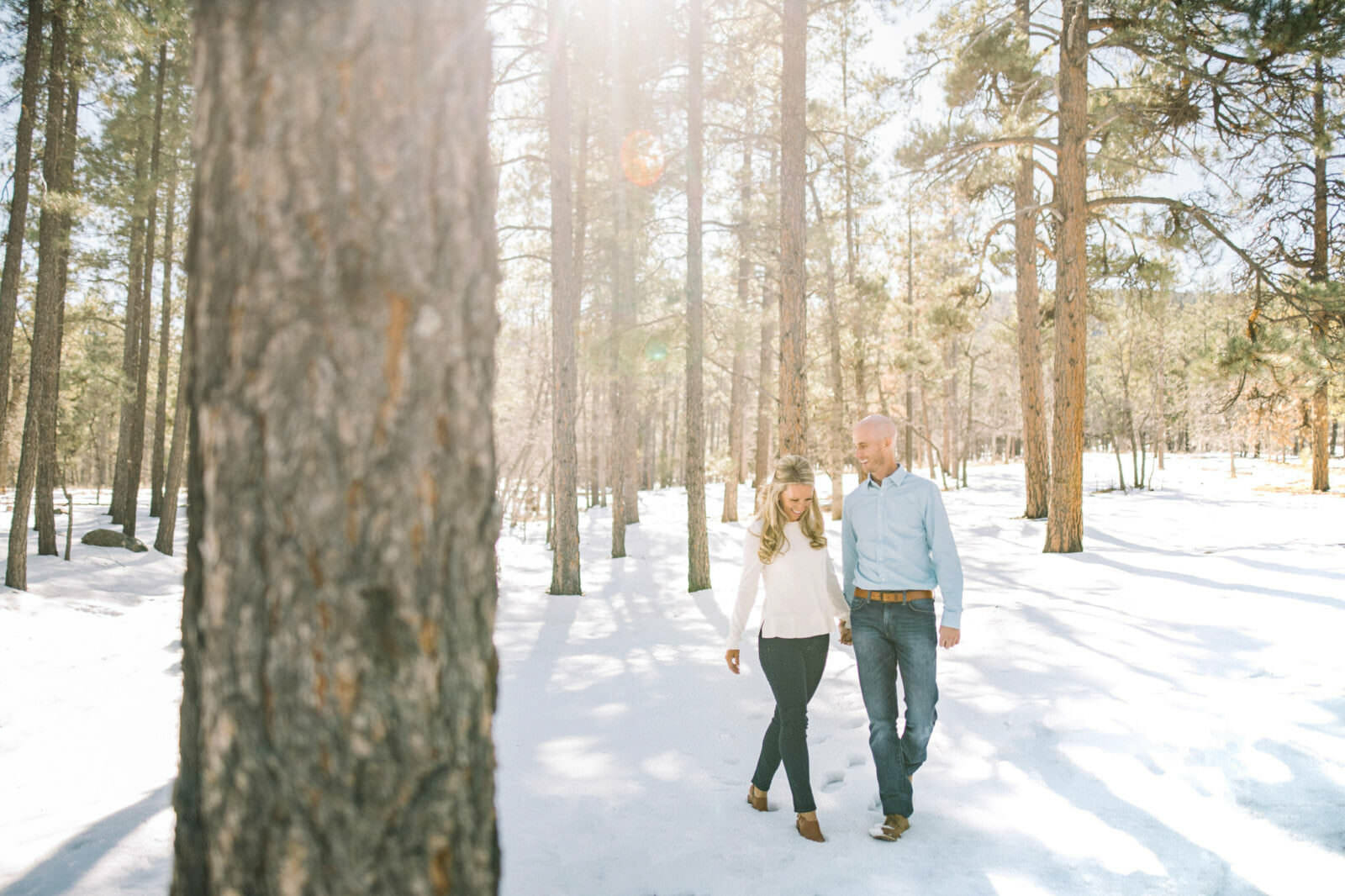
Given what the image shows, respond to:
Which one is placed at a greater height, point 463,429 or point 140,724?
point 463,429

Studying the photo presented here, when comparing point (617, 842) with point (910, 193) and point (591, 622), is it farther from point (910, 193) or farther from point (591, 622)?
point (910, 193)

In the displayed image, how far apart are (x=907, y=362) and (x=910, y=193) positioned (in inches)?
417

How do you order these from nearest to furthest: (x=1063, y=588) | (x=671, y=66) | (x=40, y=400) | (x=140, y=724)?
(x=140, y=724), (x=1063, y=588), (x=40, y=400), (x=671, y=66)

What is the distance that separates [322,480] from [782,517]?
2.62 meters

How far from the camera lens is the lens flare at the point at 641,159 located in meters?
14.3

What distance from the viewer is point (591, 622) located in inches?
353

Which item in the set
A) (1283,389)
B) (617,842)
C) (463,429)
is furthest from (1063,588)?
(1283,389)

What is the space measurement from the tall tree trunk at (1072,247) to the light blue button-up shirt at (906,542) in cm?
734

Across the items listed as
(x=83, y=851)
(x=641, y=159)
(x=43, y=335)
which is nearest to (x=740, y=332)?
(x=641, y=159)

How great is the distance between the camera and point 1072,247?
9781 millimetres

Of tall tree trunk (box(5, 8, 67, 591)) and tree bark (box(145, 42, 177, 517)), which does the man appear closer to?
tall tree trunk (box(5, 8, 67, 591))

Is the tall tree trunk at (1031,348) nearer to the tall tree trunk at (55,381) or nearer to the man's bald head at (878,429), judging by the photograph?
the man's bald head at (878,429)

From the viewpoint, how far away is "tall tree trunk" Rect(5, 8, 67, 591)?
977 centimetres

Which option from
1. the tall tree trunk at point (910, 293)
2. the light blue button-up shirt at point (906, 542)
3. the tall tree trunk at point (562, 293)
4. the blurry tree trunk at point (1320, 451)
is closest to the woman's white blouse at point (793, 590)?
the light blue button-up shirt at point (906, 542)
